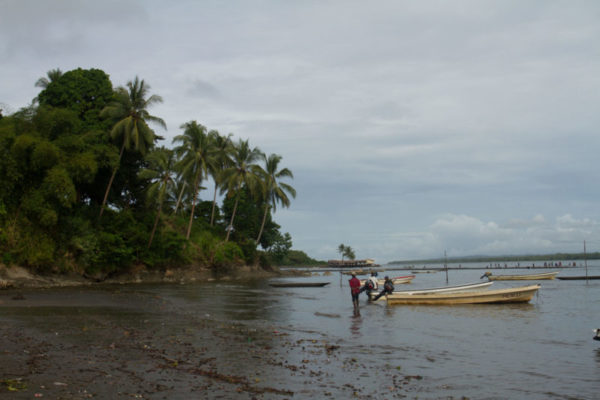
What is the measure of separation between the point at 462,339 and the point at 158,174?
30532 millimetres

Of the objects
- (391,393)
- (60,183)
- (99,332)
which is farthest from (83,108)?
(391,393)

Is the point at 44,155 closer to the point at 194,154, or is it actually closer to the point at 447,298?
the point at 194,154

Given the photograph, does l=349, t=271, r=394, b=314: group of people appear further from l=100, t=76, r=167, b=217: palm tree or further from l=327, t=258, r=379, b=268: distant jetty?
l=327, t=258, r=379, b=268: distant jetty

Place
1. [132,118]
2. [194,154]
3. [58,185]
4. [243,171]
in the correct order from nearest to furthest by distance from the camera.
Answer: [58,185], [132,118], [194,154], [243,171]

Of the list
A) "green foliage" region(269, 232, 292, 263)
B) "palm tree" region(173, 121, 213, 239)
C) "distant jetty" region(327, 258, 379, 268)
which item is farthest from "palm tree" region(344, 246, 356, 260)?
"palm tree" region(173, 121, 213, 239)

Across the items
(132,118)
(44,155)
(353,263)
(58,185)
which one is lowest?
(353,263)

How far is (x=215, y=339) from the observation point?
460 inches

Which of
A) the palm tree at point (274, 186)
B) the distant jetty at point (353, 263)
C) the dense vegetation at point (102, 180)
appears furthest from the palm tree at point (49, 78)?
the distant jetty at point (353, 263)

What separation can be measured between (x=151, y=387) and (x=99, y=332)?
18.9ft

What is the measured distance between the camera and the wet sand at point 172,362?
22.6 feet

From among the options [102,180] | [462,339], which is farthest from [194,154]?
[462,339]

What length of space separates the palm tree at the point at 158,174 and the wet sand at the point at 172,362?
22.6m

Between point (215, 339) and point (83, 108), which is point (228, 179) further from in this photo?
point (215, 339)

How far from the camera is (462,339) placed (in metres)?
13.5
